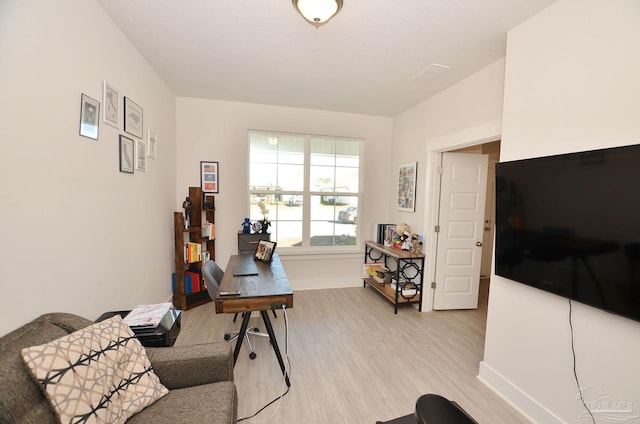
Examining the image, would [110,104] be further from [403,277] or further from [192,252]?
[403,277]

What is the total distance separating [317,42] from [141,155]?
192 cm

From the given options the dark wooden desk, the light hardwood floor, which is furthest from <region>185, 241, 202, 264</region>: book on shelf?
the dark wooden desk

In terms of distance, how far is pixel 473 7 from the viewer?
175cm

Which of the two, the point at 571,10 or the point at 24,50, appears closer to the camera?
the point at 24,50

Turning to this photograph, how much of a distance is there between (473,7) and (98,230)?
9.73 ft

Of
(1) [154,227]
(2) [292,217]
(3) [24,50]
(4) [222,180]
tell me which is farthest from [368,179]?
(3) [24,50]

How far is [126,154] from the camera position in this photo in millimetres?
2170

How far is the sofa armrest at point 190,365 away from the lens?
137 centimetres

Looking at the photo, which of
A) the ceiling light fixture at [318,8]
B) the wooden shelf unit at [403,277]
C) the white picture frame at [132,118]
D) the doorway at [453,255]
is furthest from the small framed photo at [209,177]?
the doorway at [453,255]

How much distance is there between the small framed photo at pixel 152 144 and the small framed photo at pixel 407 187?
321 centimetres

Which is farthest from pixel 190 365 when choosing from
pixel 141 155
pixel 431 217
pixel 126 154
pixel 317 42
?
pixel 431 217

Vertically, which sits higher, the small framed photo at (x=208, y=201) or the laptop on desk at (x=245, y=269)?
the small framed photo at (x=208, y=201)

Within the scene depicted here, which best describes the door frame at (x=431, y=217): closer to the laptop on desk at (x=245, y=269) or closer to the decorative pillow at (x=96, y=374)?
the laptop on desk at (x=245, y=269)

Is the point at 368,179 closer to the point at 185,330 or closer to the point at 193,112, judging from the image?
the point at 193,112
